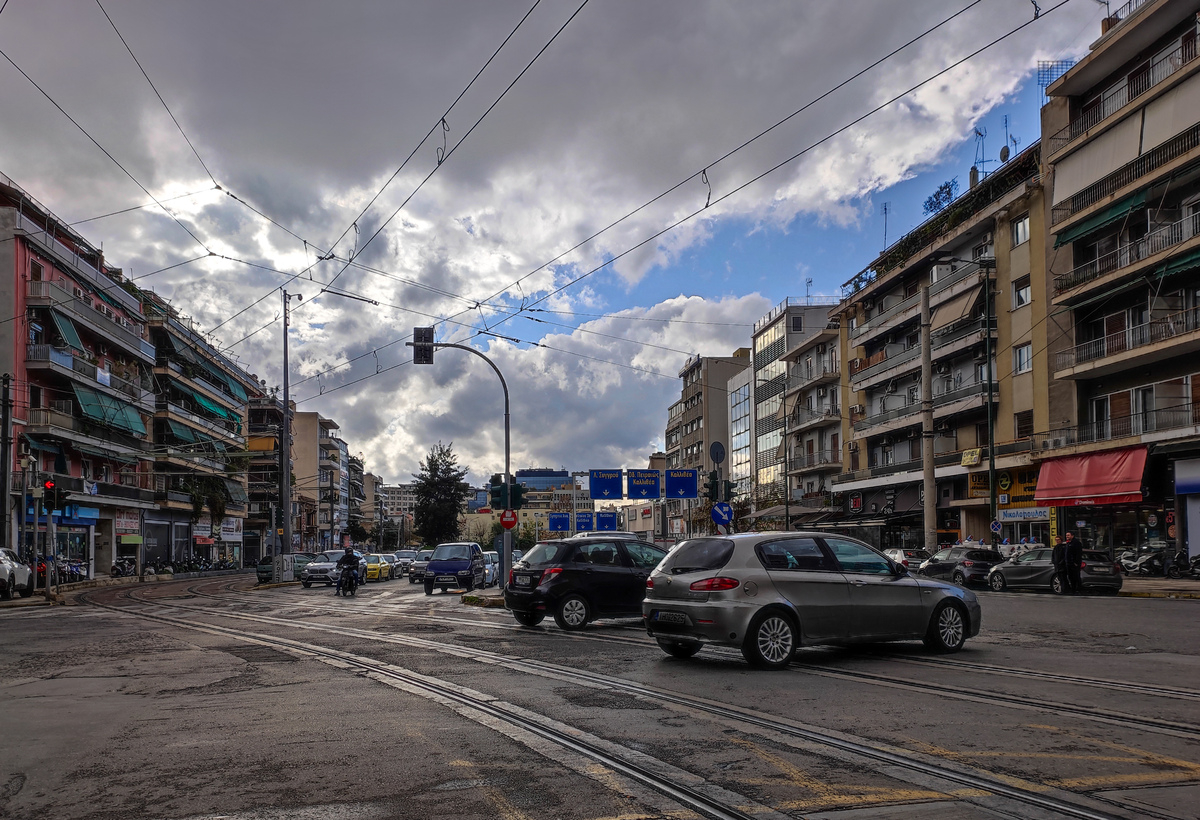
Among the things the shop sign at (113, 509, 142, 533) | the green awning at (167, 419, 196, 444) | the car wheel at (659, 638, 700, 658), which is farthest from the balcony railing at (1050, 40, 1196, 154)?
the green awning at (167, 419, 196, 444)

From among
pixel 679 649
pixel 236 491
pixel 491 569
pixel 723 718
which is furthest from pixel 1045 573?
pixel 236 491

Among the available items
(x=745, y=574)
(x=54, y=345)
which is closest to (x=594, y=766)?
(x=745, y=574)

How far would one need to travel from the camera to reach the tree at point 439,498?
82562 mm

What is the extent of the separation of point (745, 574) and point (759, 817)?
5982 millimetres

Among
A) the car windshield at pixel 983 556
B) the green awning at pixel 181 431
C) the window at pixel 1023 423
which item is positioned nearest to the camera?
the car windshield at pixel 983 556

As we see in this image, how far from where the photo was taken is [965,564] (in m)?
33.0

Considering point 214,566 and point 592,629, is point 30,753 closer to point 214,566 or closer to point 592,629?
point 592,629

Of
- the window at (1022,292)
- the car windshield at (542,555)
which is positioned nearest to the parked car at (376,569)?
the window at (1022,292)

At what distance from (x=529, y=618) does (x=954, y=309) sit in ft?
114

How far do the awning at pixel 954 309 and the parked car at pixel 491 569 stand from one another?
2320cm

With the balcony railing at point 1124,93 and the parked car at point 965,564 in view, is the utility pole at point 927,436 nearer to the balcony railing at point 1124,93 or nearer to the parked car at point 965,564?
the parked car at point 965,564

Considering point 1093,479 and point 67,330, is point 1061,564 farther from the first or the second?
point 67,330

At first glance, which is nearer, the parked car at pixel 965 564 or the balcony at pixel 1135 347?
the balcony at pixel 1135 347

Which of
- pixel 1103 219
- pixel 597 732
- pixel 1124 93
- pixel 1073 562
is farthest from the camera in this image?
pixel 1103 219
